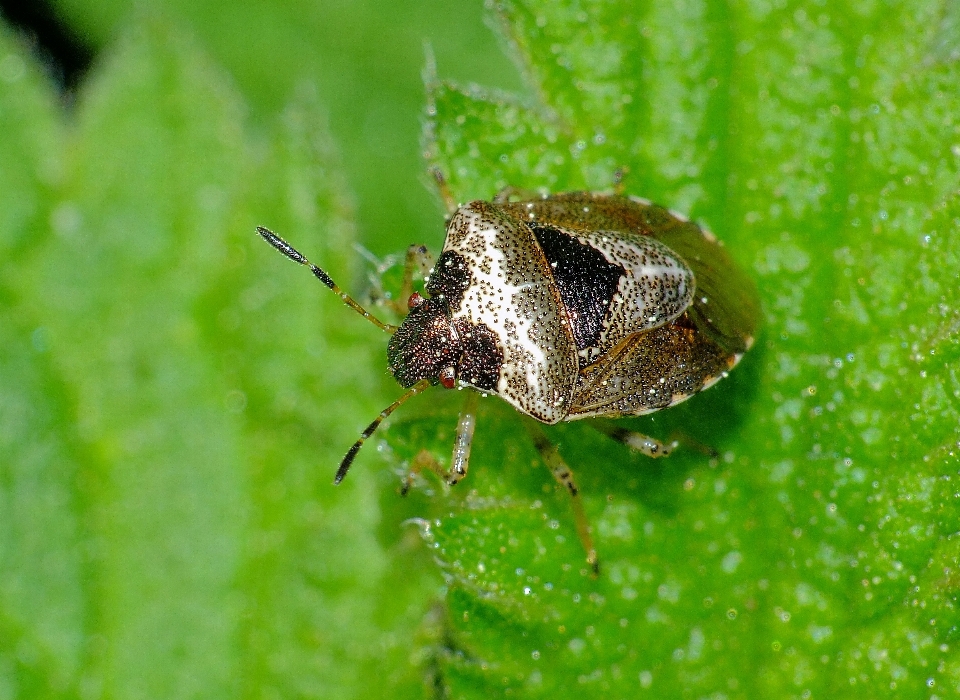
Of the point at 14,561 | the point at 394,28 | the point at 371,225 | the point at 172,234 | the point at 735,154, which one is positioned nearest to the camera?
the point at 735,154

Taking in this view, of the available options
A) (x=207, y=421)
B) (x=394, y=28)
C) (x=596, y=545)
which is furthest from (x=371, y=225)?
(x=596, y=545)

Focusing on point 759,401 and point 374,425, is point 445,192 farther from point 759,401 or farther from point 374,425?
point 759,401

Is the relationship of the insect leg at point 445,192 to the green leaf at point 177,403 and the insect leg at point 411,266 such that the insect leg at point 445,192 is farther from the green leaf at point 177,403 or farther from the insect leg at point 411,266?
the green leaf at point 177,403

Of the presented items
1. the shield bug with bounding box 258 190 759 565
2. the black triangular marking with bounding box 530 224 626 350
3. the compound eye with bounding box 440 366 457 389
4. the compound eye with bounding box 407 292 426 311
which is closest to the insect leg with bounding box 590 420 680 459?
the shield bug with bounding box 258 190 759 565

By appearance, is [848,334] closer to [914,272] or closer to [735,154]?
[914,272]

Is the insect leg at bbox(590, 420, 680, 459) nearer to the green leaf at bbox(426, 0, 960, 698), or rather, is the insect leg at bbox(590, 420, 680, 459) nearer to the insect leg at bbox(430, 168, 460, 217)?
the green leaf at bbox(426, 0, 960, 698)

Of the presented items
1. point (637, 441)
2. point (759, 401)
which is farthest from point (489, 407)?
point (759, 401)
